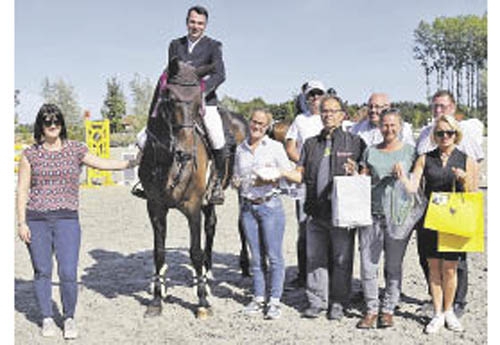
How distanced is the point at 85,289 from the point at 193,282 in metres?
1.36

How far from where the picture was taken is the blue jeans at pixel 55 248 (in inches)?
179

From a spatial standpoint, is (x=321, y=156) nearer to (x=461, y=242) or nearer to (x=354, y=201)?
(x=354, y=201)

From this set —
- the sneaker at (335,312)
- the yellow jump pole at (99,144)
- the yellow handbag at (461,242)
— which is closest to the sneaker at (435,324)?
the yellow handbag at (461,242)

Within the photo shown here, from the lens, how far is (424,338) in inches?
175

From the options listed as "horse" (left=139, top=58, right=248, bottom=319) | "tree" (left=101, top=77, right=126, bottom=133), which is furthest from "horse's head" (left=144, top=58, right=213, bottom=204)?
"tree" (left=101, top=77, right=126, bottom=133)

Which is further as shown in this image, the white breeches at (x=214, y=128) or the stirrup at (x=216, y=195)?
the stirrup at (x=216, y=195)

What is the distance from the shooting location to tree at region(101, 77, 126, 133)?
185ft

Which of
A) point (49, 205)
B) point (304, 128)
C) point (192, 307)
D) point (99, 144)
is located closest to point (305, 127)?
point (304, 128)

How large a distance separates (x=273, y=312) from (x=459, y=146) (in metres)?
2.47

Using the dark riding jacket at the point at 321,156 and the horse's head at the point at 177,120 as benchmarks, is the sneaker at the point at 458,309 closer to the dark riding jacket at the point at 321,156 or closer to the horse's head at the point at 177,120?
the dark riding jacket at the point at 321,156

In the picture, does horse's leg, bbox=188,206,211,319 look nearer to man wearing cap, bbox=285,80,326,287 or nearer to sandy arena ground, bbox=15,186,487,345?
sandy arena ground, bbox=15,186,487,345

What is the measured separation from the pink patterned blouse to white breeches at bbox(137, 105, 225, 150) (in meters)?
0.93

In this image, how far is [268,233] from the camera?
4980 mm

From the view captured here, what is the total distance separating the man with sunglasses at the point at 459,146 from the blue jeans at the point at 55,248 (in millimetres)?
Result: 3328
